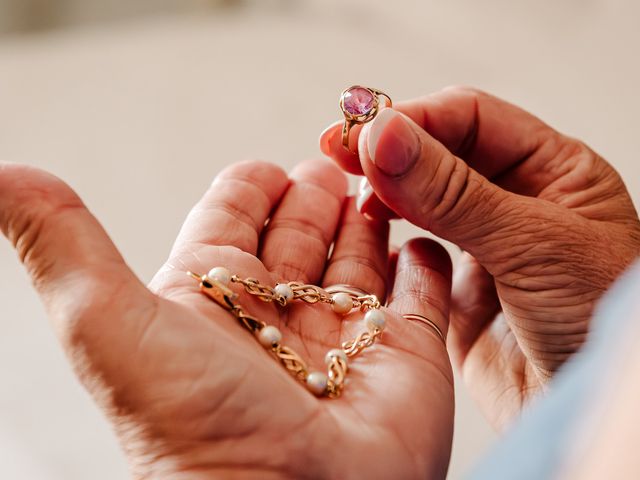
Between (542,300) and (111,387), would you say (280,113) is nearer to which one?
(542,300)

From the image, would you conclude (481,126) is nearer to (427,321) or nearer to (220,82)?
(427,321)

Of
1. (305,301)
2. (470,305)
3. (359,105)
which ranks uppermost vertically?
(359,105)

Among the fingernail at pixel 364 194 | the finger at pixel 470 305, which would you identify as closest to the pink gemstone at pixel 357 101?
the fingernail at pixel 364 194

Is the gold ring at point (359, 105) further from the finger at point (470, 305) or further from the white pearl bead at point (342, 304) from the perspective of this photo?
the finger at point (470, 305)

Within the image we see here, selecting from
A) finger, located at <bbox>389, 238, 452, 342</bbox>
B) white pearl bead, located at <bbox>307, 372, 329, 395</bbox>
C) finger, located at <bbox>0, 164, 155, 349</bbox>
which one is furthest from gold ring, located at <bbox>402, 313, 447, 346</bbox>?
finger, located at <bbox>0, 164, 155, 349</bbox>

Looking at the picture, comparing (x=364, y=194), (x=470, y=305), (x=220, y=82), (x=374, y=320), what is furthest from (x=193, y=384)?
(x=220, y=82)

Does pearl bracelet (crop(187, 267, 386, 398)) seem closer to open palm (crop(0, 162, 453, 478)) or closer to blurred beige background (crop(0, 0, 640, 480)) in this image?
open palm (crop(0, 162, 453, 478))
